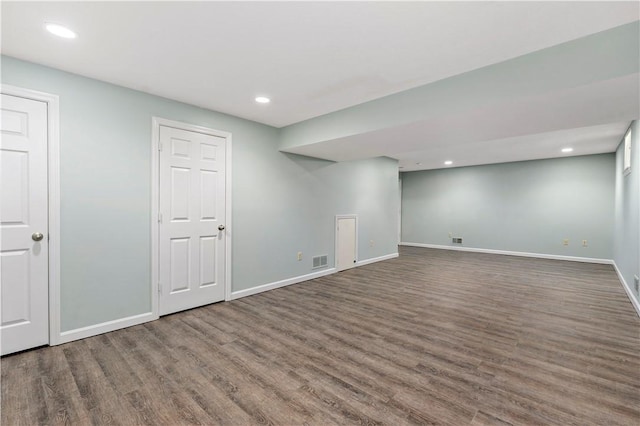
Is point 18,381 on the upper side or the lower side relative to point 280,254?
lower

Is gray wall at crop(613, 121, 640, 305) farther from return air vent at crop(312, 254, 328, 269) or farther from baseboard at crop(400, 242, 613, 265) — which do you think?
return air vent at crop(312, 254, 328, 269)

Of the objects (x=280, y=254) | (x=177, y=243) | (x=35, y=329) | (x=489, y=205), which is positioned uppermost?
(x=489, y=205)

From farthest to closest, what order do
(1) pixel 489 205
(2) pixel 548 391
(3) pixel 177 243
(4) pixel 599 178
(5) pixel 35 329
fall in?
(1) pixel 489 205 → (4) pixel 599 178 → (3) pixel 177 243 → (5) pixel 35 329 → (2) pixel 548 391

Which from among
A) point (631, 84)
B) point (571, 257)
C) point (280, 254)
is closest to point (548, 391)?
point (631, 84)

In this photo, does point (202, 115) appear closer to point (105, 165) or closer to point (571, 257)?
point (105, 165)

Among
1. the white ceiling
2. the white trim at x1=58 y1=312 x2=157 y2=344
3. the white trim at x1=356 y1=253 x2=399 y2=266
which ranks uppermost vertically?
the white ceiling

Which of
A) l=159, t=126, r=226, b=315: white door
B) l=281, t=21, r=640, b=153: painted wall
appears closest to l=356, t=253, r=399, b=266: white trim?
l=159, t=126, r=226, b=315: white door

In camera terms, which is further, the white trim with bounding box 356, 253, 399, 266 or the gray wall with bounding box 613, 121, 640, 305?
the white trim with bounding box 356, 253, 399, 266

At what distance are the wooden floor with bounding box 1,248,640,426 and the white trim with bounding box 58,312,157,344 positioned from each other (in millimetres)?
95

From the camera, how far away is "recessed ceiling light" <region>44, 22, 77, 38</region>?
6.63ft

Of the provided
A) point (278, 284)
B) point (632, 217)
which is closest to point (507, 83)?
point (632, 217)

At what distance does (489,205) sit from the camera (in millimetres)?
8164

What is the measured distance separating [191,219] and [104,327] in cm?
136

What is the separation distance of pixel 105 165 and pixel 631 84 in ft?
14.6
